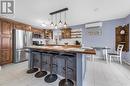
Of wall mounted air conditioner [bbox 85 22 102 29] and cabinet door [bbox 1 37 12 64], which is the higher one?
wall mounted air conditioner [bbox 85 22 102 29]

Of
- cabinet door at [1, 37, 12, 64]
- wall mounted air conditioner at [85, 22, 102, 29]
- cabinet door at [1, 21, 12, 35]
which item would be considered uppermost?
wall mounted air conditioner at [85, 22, 102, 29]

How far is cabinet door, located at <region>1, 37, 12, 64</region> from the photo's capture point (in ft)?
14.0

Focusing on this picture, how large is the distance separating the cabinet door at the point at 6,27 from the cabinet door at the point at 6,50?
0.30 meters

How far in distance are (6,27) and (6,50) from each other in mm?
1166

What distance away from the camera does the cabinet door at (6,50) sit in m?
4.27

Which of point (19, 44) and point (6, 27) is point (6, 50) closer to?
point (19, 44)

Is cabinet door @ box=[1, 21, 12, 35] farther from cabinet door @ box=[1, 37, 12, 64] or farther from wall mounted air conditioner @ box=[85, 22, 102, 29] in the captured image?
wall mounted air conditioner @ box=[85, 22, 102, 29]

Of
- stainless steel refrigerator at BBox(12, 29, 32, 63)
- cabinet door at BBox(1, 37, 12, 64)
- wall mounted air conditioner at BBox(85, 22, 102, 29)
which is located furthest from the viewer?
wall mounted air conditioner at BBox(85, 22, 102, 29)

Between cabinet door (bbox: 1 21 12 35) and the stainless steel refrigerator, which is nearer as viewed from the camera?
cabinet door (bbox: 1 21 12 35)

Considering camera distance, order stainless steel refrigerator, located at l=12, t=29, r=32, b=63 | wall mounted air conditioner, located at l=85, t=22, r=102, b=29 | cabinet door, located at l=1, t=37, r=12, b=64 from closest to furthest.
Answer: cabinet door, located at l=1, t=37, r=12, b=64 < stainless steel refrigerator, located at l=12, t=29, r=32, b=63 < wall mounted air conditioner, located at l=85, t=22, r=102, b=29

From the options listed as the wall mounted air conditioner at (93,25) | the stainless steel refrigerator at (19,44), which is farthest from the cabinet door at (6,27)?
the wall mounted air conditioner at (93,25)

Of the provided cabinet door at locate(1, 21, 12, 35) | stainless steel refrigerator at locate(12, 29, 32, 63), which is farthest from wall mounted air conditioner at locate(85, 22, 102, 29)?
cabinet door at locate(1, 21, 12, 35)

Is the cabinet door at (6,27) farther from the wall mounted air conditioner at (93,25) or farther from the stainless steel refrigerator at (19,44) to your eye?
the wall mounted air conditioner at (93,25)

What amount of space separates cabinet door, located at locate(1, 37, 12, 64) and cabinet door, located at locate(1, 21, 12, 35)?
299 mm
